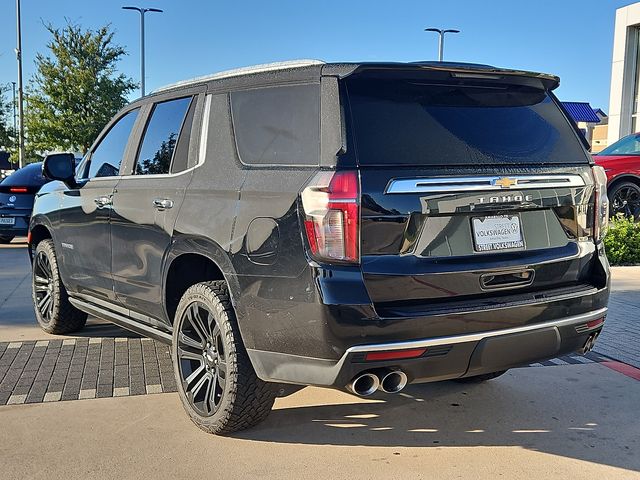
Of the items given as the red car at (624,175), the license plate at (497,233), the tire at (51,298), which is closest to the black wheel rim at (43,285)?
the tire at (51,298)

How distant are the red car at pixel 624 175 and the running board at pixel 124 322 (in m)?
8.78

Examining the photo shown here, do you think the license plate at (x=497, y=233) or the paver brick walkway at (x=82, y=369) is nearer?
the license plate at (x=497, y=233)

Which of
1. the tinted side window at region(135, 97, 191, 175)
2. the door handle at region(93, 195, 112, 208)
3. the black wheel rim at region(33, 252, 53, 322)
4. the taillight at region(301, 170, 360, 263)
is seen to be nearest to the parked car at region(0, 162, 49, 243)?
the black wheel rim at region(33, 252, 53, 322)

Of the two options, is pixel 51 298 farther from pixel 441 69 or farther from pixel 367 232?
pixel 441 69

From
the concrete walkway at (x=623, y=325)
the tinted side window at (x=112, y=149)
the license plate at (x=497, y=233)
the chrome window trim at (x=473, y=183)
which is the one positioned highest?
the tinted side window at (x=112, y=149)

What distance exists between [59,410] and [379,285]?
2.24 m

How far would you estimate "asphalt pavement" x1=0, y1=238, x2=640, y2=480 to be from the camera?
329cm

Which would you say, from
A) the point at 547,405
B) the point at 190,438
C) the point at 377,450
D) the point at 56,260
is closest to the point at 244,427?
the point at 190,438

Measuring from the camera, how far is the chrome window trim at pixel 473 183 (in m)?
2.96

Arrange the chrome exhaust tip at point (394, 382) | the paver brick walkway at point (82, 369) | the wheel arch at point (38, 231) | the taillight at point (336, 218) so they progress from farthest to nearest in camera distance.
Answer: the wheel arch at point (38, 231), the paver brick walkway at point (82, 369), the chrome exhaust tip at point (394, 382), the taillight at point (336, 218)

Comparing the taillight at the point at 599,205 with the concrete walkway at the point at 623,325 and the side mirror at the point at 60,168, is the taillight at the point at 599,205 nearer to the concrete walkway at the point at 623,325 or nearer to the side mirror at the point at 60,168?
the concrete walkway at the point at 623,325

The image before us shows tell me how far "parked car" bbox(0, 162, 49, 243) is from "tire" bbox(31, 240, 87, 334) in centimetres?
621

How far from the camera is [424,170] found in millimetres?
3029

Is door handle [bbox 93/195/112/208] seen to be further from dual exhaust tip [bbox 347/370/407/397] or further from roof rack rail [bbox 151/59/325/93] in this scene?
dual exhaust tip [bbox 347/370/407/397]
